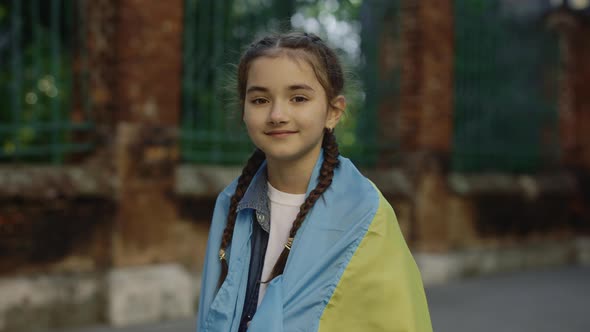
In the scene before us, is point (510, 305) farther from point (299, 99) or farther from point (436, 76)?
point (299, 99)

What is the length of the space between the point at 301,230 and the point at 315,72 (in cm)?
45

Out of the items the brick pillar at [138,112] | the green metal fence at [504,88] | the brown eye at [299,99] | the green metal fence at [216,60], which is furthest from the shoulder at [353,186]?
A: the green metal fence at [504,88]

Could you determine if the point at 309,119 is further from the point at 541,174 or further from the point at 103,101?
the point at 541,174

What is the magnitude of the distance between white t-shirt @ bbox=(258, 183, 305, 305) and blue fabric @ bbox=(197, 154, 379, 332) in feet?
0.18

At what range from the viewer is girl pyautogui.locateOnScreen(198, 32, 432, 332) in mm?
1640

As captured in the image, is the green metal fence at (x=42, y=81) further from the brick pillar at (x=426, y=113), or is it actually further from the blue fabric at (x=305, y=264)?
the brick pillar at (x=426, y=113)

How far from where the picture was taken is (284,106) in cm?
172

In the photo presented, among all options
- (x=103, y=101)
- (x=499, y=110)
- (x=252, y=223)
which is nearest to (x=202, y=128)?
(x=103, y=101)

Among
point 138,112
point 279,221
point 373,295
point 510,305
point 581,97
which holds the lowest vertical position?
point 510,305

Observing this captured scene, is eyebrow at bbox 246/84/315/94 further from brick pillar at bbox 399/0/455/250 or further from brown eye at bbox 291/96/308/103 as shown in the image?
brick pillar at bbox 399/0/455/250

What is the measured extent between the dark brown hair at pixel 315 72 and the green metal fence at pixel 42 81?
10.3 feet

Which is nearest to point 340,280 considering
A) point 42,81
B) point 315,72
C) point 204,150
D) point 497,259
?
point 315,72

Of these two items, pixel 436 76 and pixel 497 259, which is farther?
pixel 497 259

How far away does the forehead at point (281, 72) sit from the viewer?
5.63 feet
